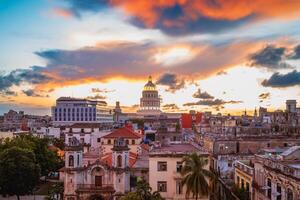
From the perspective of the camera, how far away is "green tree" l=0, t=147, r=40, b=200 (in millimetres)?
65062

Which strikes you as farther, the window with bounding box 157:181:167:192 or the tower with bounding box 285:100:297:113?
the tower with bounding box 285:100:297:113

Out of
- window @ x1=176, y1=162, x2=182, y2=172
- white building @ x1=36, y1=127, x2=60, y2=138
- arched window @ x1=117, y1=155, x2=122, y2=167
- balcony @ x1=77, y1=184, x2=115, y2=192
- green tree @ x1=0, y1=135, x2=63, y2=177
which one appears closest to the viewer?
window @ x1=176, y1=162, x2=182, y2=172

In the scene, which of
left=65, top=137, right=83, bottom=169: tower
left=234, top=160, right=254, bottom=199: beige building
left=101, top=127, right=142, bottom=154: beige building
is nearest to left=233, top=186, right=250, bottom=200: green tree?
left=234, top=160, right=254, bottom=199: beige building

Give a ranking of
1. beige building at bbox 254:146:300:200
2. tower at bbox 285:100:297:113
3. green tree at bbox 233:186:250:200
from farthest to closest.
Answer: tower at bbox 285:100:297:113, green tree at bbox 233:186:250:200, beige building at bbox 254:146:300:200

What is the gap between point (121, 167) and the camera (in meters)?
58.3

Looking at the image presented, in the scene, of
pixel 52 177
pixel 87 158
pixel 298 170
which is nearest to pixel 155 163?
pixel 87 158

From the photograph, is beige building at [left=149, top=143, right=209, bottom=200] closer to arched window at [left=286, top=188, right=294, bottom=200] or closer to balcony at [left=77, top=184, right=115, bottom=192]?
balcony at [left=77, top=184, right=115, bottom=192]

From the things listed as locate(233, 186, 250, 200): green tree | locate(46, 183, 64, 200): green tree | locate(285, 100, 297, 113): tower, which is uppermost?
locate(285, 100, 297, 113): tower

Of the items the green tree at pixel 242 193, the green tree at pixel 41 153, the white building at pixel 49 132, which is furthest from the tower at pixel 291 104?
the green tree at pixel 242 193

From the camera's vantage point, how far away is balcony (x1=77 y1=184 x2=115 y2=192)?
190 feet

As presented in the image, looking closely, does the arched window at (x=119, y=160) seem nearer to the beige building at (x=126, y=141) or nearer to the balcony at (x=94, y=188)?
the balcony at (x=94, y=188)

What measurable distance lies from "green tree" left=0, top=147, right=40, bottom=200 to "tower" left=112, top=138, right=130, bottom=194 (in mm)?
Answer: 15135

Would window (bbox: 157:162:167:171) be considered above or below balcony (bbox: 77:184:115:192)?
above

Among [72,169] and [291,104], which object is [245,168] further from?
[291,104]
